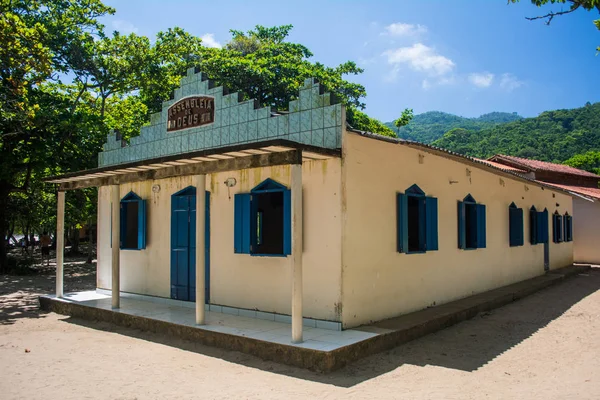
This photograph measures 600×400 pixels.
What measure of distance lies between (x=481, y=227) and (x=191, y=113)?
6.67 m

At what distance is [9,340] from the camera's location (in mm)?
7371

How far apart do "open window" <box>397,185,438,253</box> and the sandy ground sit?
4.88ft

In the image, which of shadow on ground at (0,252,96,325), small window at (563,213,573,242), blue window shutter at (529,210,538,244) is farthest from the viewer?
small window at (563,213,573,242)

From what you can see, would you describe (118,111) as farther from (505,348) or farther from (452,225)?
(505,348)

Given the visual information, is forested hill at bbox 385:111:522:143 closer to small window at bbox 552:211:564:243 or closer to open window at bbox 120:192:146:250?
small window at bbox 552:211:564:243

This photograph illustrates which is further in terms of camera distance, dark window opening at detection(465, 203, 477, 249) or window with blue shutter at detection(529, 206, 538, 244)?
window with blue shutter at detection(529, 206, 538, 244)

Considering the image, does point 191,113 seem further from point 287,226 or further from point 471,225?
point 471,225

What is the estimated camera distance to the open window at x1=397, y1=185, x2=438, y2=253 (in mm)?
7781

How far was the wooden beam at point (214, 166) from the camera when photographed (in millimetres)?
6051

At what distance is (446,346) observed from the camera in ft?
21.9

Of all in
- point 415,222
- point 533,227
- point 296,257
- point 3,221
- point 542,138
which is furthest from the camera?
point 542,138

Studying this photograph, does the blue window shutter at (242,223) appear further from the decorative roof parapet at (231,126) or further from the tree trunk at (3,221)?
the tree trunk at (3,221)

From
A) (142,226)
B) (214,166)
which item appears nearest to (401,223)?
(214,166)

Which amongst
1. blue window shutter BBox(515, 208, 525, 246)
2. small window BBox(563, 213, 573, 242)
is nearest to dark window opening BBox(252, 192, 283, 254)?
blue window shutter BBox(515, 208, 525, 246)
